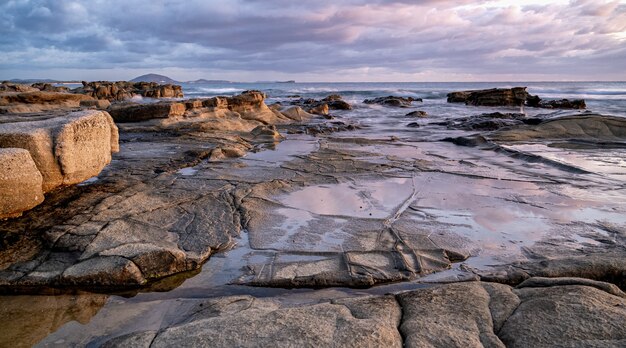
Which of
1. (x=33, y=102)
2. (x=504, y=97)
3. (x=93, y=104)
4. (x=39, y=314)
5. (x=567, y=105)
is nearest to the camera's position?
(x=39, y=314)

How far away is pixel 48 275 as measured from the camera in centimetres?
314

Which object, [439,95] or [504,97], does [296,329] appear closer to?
[504,97]

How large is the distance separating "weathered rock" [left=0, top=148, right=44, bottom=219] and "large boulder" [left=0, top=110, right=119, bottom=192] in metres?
0.23

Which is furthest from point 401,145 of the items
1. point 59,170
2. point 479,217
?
point 59,170

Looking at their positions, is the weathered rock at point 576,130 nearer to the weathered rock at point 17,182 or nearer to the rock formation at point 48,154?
the rock formation at point 48,154

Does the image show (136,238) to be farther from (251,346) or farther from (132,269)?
(251,346)

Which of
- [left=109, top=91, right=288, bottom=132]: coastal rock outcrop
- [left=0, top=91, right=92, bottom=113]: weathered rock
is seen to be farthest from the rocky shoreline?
[left=0, top=91, right=92, bottom=113]: weathered rock

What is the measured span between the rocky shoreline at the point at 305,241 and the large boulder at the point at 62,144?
0.01 m

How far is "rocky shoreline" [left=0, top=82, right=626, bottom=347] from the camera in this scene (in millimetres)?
2211

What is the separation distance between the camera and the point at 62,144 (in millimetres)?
4277

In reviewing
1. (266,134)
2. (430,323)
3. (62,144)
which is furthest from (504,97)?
(430,323)

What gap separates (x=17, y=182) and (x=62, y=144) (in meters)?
0.59

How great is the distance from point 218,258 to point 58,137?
216cm

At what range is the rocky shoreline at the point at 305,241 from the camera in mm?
2211
